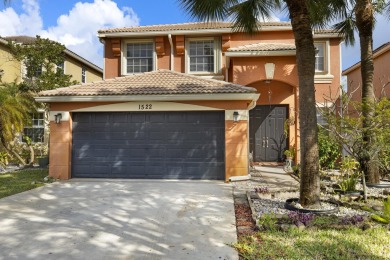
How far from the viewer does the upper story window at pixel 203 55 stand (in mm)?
16000

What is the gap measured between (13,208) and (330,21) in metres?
11.7

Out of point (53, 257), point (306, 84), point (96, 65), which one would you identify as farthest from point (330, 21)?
point (96, 65)

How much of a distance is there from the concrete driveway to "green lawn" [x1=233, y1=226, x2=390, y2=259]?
1.33 ft

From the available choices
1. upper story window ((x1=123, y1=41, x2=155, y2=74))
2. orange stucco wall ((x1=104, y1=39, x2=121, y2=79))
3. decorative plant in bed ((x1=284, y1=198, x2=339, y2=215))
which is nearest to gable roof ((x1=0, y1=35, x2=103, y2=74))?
orange stucco wall ((x1=104, y1=39, x2=121, y2=79))

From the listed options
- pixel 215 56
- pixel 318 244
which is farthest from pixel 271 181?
pixel 215 56

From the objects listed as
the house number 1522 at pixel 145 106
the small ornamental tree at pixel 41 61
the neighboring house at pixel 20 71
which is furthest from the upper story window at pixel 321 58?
the neighboring house at pixel 20 71

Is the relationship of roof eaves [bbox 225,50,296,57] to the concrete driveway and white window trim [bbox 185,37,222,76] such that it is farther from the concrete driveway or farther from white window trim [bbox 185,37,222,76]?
the concrete driveway

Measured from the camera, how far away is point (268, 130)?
49.7ft

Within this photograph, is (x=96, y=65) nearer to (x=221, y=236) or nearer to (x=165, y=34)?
(x=165, y=34)

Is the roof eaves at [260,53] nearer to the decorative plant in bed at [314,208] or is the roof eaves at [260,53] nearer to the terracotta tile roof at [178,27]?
the terracotta tile roof at [178,27]

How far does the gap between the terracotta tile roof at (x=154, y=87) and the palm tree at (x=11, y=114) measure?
4.07 metres

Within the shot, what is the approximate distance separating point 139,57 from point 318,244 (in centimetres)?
1402

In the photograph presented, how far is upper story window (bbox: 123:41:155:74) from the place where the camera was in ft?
54.3

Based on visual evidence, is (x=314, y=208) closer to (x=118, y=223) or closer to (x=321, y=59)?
(x=118, y=223)
